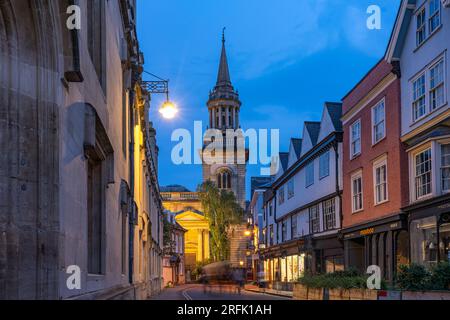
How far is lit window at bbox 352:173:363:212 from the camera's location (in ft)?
97.8

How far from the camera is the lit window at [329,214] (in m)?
34.5

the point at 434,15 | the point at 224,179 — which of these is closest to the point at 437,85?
the point at 434,15

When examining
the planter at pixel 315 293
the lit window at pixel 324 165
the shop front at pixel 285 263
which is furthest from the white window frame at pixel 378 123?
the shop front at pixel 285 263

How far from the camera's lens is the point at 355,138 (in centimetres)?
3042

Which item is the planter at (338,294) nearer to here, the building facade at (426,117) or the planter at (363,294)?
the planter at (363,294)

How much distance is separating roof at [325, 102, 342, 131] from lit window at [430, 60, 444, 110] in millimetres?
12051

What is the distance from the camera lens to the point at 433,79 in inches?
858

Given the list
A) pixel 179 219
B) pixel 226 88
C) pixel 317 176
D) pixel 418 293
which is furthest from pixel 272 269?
pixel 179 219

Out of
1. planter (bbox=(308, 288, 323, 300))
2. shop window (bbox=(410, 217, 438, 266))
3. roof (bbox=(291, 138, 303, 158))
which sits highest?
roof (bbox=(291, 138, 303, 158))

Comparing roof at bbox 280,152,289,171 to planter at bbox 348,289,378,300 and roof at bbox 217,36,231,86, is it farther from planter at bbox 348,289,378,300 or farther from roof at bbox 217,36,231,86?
roof at bbox 217,36,231,86

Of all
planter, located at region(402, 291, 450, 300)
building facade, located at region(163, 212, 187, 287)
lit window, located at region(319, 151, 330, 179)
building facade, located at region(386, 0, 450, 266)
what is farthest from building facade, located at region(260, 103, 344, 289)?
building facade, located at region(163, 212, 187, 287)

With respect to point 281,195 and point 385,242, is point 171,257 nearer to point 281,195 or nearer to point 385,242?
point 281,195

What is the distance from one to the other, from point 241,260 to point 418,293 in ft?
262

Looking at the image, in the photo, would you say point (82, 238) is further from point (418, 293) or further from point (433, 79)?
point (433, 79)
